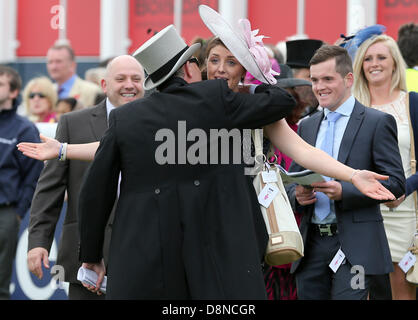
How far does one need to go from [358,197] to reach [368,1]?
523 inches

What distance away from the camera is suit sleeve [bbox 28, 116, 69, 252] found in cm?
567

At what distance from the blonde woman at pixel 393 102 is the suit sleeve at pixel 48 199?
2390mm

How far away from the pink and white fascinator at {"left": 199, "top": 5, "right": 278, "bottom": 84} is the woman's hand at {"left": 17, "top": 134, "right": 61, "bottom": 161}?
1.15 meters

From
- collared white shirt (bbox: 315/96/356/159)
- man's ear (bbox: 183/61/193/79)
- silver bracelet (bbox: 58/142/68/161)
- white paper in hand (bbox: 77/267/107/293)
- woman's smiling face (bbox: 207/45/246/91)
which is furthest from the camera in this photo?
collared white shirt (bbox: 315/96/356/159)

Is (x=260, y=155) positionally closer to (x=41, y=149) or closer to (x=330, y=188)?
(x=330, y=188)

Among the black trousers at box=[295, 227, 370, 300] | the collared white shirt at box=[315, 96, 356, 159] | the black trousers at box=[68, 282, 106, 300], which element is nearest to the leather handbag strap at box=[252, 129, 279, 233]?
the black trousers at box=[295, 227, 370, 300]

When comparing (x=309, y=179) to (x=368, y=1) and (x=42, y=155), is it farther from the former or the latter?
(x=368, y=1)

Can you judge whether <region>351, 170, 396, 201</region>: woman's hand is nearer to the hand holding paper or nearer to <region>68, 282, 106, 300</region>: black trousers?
the hand holding paper

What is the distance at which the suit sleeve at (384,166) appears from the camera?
556 cm

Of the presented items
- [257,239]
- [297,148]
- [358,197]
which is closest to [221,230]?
[257,239]

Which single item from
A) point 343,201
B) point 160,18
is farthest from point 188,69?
point 160,18

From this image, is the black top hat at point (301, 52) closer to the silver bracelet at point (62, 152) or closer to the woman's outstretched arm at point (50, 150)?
the woman's outstretched arm at point (50, 150)

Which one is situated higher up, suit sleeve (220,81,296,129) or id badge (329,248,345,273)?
suit sleeve (220,81,296,129)

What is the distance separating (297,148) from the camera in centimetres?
450
